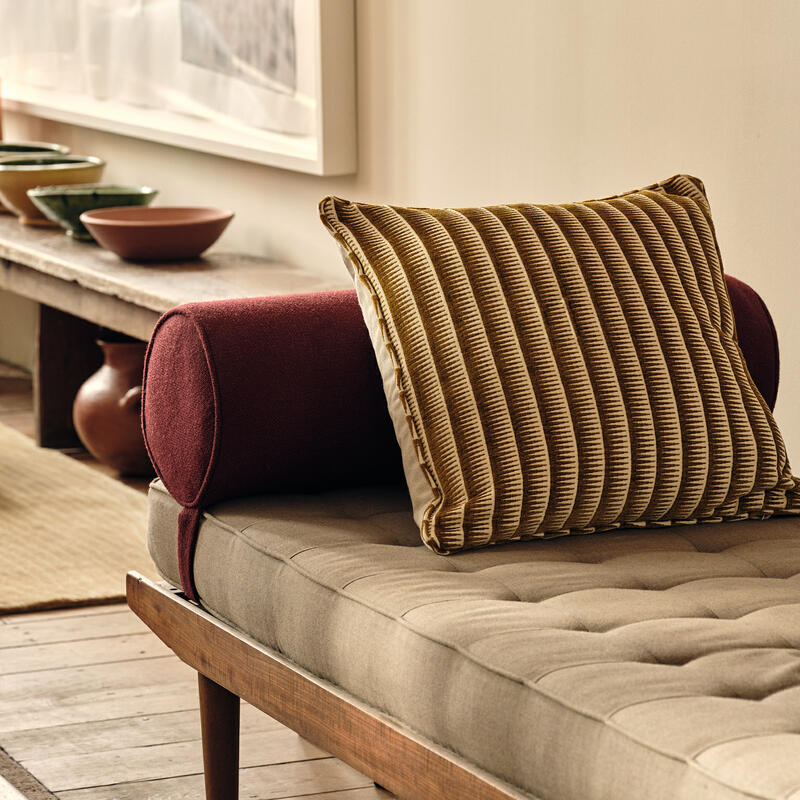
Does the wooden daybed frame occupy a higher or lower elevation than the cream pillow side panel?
lower

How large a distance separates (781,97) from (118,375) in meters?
1.84

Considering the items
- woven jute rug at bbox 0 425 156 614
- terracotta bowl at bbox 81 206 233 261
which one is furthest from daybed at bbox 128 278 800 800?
terracotta bowl at bbox 81 206 233 261

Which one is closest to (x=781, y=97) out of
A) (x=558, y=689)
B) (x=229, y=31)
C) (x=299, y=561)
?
Result: (x=299, y=561)

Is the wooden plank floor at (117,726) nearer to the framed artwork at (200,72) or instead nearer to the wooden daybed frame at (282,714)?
the wooden daybed frame at (282,714)

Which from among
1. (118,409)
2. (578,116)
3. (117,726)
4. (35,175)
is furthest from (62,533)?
(578,116)

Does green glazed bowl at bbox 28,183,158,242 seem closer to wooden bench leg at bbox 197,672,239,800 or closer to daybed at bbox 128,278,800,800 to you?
daybed at bbox 128,278,800,800

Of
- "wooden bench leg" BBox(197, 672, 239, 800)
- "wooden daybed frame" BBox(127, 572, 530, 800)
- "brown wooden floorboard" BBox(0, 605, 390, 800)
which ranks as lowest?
"brown wooden floorboard" BBox(0, 605, 390, 800)

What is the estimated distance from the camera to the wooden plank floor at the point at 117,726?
1.99m

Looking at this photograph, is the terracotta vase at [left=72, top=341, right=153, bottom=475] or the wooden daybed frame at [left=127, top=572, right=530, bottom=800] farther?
the terracotta vase at [left=72, top=341, right=153, bottom=475]

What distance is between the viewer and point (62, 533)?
3.12 metres

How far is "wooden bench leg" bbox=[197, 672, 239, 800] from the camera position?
181 centimetres

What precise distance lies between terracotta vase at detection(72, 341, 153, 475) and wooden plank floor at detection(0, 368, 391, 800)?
3.14 feet

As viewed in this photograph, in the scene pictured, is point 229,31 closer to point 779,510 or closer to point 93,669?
point 93,669

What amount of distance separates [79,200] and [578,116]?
1530mm
